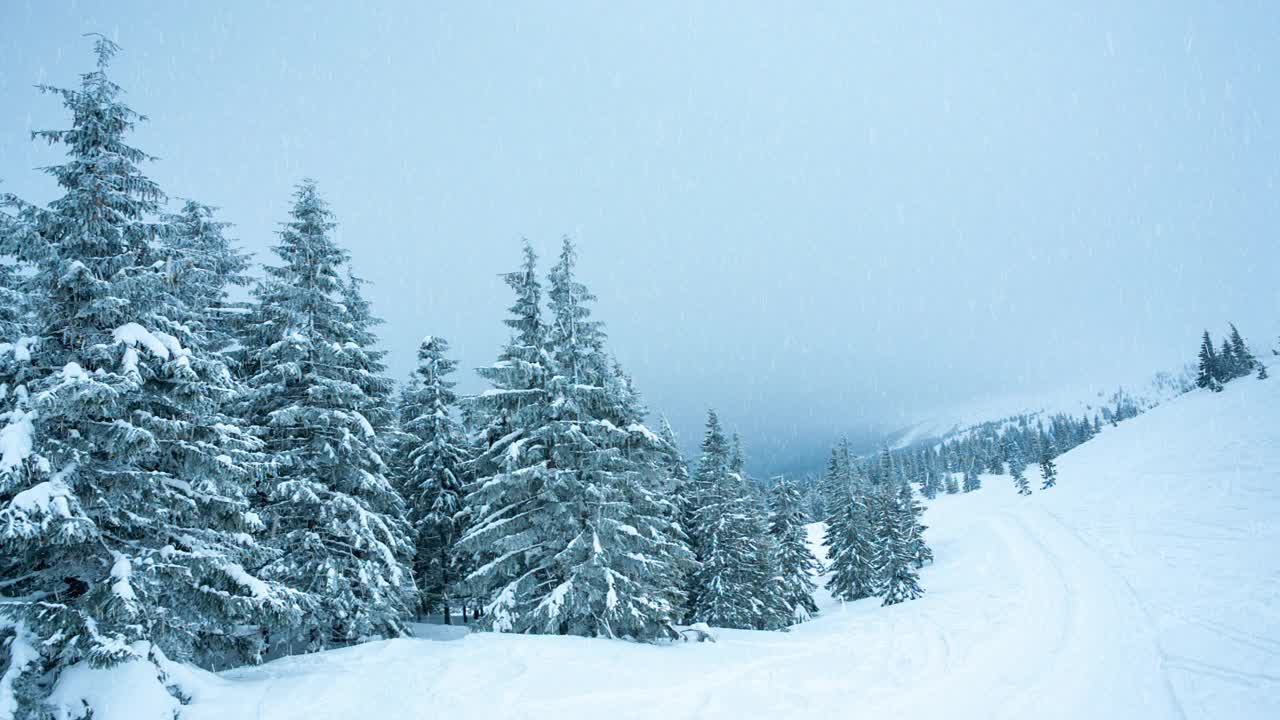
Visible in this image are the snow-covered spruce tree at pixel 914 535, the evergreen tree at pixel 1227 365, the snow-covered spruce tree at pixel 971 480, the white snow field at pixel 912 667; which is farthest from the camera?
the snow-covered spruce tree at pixel 971 480

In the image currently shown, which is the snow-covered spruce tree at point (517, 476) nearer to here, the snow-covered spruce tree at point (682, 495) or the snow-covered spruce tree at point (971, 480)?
the snow-covered spruce tree at point (682, 495)

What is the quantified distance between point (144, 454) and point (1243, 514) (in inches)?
1857

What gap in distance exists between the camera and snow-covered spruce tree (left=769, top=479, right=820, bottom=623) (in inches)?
1299

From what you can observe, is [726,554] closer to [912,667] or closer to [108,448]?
[912,667]

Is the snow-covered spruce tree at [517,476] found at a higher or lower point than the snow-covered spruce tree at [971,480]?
higher

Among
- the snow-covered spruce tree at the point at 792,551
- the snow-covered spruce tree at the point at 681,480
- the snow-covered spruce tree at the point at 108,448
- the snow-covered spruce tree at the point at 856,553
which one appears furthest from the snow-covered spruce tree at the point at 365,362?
the snow-covered spruce tree at the point at 856,553

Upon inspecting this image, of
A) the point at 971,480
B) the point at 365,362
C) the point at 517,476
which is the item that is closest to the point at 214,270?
the point at 365,362

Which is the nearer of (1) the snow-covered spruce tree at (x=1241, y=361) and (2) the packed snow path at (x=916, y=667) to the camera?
(2) the packed snow path at (x=916, y=667)

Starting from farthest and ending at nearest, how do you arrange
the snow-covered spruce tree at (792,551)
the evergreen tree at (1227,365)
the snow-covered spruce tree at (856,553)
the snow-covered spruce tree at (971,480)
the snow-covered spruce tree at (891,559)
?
1. the snow-covered spruce tree at (971,480)
2. the evergreen tree at (1227,365)
3. the snow-covered spruce tree at (856,553)
4. the snow-covered spruce tree at (891,559)
5. the snow-covered spruce tree at (792,551)

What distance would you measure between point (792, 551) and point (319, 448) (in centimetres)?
2871

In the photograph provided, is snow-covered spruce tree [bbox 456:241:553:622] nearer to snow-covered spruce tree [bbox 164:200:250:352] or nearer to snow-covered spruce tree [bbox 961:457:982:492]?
snow-covered spruce tree [bbox 164:200:250:352]

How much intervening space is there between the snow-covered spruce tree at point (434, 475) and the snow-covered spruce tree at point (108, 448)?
1242 centimetres

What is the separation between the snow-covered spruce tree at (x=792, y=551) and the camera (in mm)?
33000

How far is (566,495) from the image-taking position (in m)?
16.1
